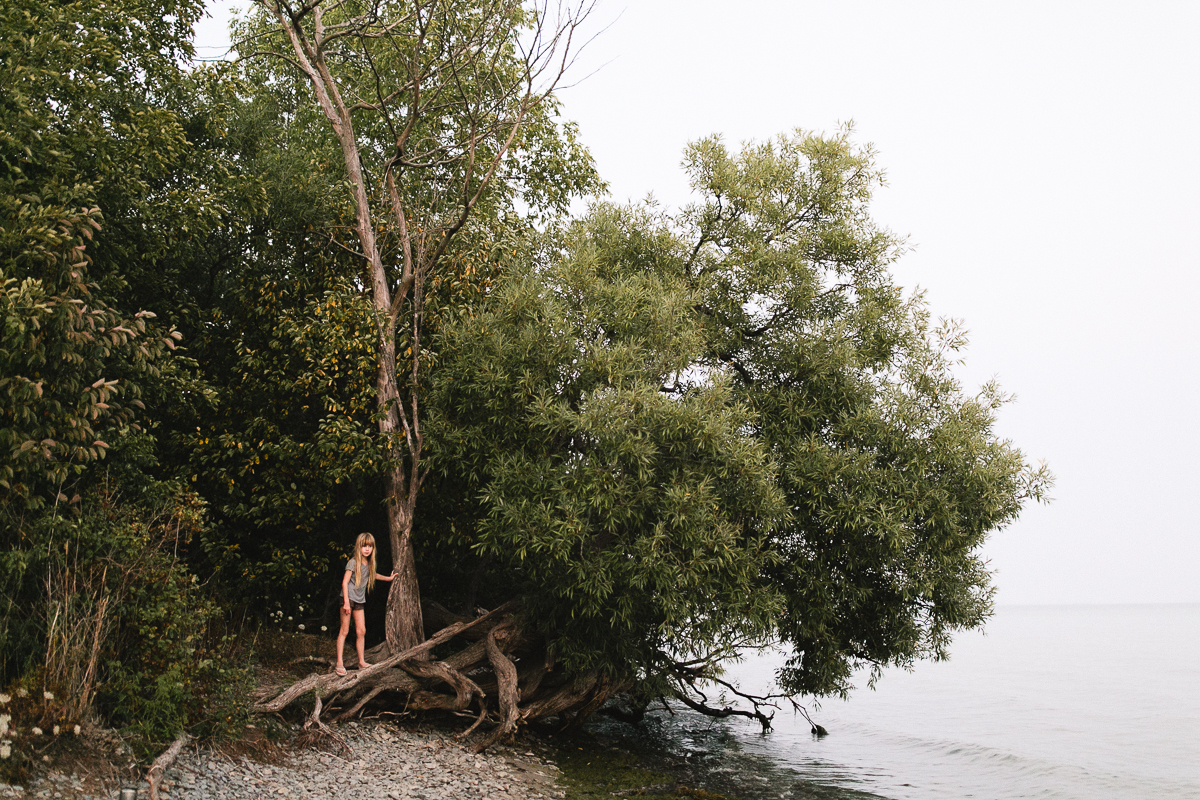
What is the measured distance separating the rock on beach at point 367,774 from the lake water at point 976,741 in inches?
163

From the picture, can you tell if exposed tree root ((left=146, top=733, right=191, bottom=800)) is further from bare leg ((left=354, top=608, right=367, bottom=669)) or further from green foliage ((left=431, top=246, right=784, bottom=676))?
green foliage ((left=431, top=246, right=784, bottom=676))

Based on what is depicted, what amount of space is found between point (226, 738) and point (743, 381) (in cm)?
1086

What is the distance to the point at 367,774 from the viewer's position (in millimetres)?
11742

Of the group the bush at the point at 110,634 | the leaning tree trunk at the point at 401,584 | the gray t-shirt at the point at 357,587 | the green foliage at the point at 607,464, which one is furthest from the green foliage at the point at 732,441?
the bush at the point at 110,634

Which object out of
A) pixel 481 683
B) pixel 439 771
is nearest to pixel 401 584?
pixel 481 683

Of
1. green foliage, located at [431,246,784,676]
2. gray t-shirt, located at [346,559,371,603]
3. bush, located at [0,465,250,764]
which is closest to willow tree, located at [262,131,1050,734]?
green foliage, located at [431,246,784,676]

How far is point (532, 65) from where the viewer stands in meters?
15.9

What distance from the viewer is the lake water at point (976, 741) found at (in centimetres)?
1710

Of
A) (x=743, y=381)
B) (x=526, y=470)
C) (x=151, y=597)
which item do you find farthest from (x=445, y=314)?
(x=151, y=597)

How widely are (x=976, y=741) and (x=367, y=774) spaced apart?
18512mm

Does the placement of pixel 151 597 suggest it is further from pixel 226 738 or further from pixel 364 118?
pixel 364 118

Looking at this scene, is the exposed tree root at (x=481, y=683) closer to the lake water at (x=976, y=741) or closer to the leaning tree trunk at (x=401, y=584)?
the leaning tree trunk at (x=401, y=584)

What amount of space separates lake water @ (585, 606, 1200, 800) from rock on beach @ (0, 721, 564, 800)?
415 centimetres

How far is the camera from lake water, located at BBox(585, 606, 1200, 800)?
1710 centimetres
